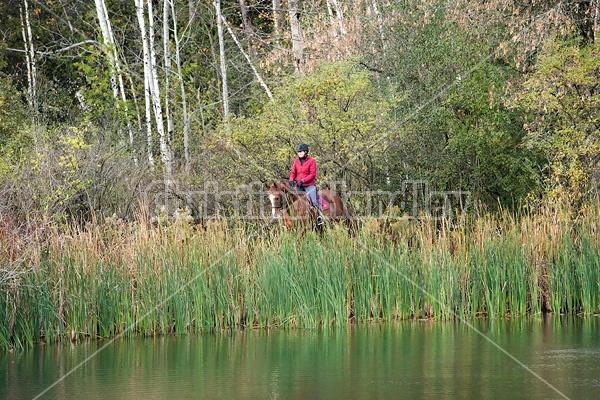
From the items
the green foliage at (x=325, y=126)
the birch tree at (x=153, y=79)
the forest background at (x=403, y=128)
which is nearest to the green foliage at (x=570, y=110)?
the forest background at (x=403, y=128)

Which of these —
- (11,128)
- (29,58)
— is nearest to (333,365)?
(11,128)

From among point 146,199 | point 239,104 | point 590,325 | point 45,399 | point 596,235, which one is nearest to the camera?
point 45,399

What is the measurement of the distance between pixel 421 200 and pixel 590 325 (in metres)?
7.82

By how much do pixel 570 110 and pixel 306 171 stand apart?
4.65 m

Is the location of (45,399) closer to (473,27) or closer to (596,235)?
(596,235)

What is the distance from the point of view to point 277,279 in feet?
35.8

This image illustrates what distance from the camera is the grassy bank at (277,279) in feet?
33.9

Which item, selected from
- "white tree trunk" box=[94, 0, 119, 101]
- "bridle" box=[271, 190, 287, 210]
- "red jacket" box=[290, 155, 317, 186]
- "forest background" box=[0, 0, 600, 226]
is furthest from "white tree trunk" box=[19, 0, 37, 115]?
"bridle" box=[271, 190, 287, 210]

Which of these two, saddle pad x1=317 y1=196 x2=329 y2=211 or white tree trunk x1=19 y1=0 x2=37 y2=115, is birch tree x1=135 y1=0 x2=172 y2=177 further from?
saddle pad x1=317 y1=196 x2=329 y2=211

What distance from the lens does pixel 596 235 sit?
472 inches

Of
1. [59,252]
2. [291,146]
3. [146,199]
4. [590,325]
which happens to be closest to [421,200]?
[291,146]

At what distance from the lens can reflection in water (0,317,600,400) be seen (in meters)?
7.35

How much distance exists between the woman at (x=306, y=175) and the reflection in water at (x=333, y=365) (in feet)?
14.2

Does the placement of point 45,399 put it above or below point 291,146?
below
